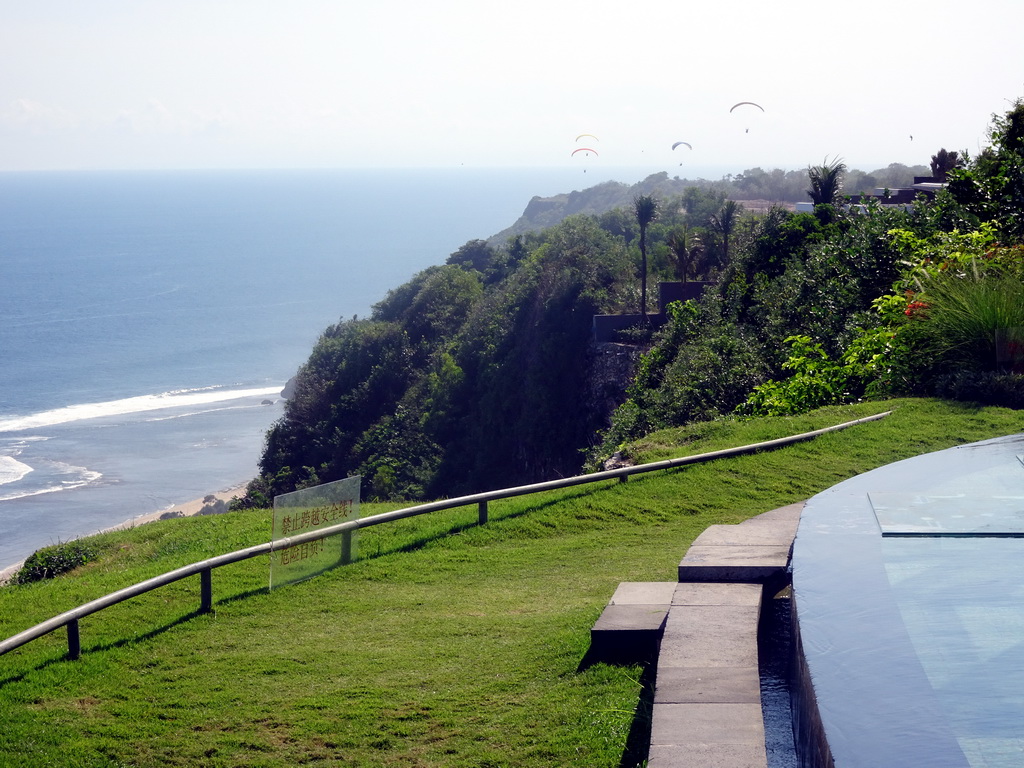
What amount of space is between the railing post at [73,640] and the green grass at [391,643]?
0.23ft

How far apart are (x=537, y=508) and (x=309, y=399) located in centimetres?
5038

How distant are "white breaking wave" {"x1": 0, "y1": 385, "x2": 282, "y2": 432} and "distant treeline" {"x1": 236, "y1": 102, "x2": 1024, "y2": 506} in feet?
41.7

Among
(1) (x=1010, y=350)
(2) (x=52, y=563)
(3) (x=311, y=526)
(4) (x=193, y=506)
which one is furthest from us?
(4) (x=193, y=506)

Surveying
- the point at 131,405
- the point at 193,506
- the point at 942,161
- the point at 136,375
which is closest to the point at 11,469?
the point at 193,506

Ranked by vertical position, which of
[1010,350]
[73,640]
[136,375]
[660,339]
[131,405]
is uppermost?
[1010,350]

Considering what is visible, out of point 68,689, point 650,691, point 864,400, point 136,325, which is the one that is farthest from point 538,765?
point 136,325

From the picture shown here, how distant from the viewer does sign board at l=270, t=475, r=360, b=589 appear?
898 cm

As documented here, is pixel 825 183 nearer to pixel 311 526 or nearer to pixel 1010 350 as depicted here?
pixel 1010 350

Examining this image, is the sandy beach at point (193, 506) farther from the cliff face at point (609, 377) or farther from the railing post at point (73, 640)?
the railing post at point (73, 640)

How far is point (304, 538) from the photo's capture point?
30.2 ft

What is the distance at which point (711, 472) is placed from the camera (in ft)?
41.2

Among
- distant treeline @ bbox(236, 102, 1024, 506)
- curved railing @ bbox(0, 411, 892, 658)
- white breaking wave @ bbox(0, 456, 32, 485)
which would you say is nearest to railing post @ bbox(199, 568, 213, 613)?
curved railing @ bbox(0, 411, 892, 658)

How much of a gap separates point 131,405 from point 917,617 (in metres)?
80.5

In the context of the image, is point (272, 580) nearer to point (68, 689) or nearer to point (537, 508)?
point (68, 689)
